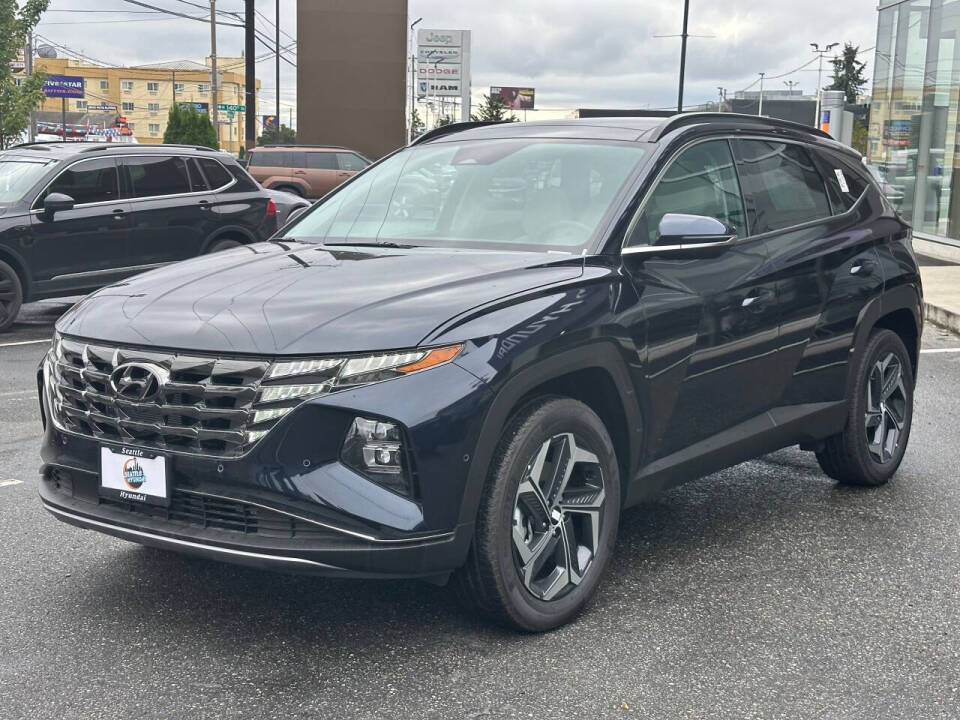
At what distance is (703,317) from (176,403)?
6.62 ft

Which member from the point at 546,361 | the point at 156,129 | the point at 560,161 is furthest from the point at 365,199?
the point at 156,129

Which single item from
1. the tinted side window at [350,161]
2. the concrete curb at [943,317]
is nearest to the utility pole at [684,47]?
the tinted side window at [350,161]

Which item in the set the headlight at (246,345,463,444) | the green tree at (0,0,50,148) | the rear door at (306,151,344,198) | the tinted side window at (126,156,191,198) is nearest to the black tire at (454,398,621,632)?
the headlight at (246,345,463,444)

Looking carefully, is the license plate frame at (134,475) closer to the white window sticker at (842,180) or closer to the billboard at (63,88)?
the white window sticker at (842,180)

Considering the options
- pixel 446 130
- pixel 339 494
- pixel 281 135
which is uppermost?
pixel 446 130

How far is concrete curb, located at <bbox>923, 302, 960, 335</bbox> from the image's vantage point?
39.0ft

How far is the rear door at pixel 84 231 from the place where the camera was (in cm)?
1152

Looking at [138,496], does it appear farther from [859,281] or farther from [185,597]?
[859,281]

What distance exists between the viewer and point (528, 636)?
12.7 feet

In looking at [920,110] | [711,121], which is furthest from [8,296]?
[920,110]

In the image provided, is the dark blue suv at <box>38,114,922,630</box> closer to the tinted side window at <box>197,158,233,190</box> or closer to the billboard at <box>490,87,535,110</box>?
the tinted side window at <box>197,158,233,190</box>

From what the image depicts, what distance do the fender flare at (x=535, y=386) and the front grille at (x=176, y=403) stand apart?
62 cm

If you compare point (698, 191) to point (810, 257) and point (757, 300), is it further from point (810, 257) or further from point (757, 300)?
point (810, 257)

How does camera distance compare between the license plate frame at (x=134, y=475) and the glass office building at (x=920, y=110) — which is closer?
the license plate frame at (x=134, y=475)
